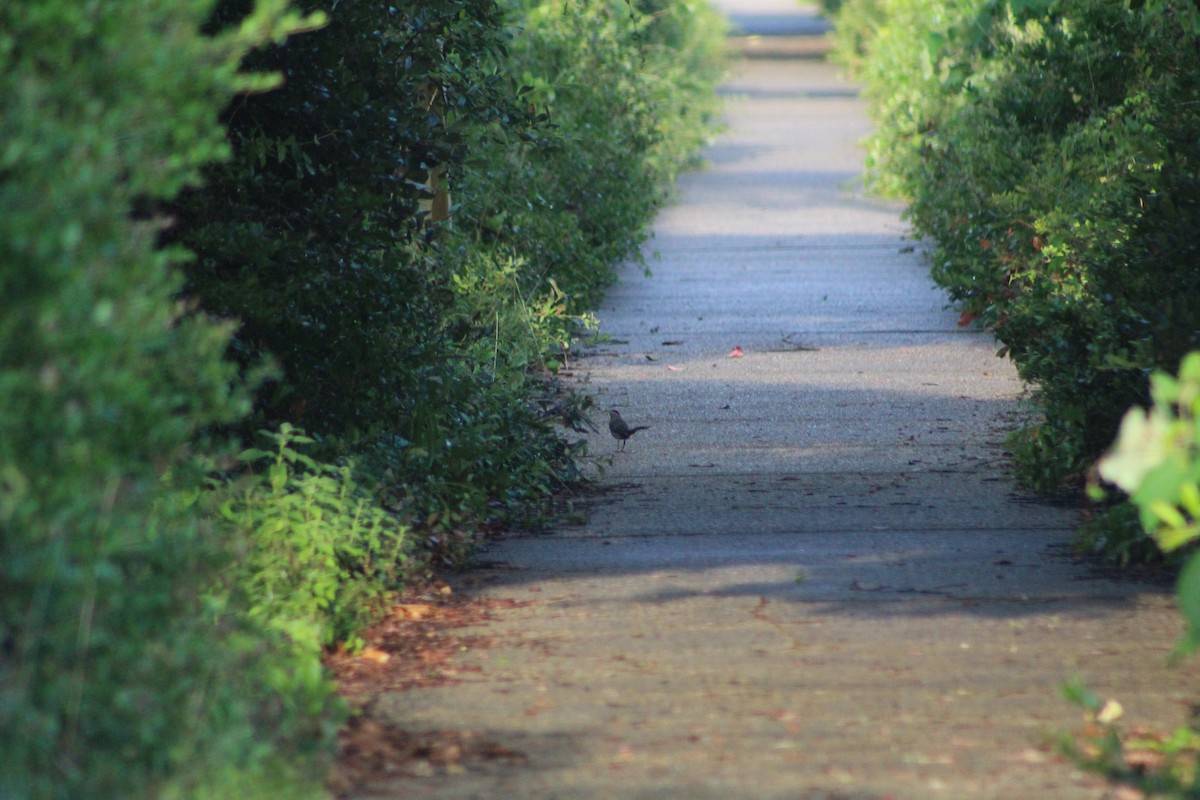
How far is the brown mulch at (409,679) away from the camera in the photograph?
413cm

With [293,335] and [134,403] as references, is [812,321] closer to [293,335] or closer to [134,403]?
[293,335]

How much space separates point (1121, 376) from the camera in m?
6.41

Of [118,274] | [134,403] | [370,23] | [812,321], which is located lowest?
[812,321]

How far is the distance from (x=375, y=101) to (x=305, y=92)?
31cm

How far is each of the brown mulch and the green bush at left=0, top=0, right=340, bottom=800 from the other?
579mm

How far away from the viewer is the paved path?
13.5 ft

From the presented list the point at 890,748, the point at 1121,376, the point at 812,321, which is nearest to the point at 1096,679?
the point at 890,748

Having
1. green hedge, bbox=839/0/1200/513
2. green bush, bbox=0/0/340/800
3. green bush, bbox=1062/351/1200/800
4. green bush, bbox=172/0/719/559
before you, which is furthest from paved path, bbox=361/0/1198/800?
green bush, bbox=0/0/340/800

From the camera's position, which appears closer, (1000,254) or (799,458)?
(799,458)

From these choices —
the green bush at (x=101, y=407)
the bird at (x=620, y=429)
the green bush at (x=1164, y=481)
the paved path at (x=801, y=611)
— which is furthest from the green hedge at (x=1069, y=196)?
the green bush at (x=101, y=407)

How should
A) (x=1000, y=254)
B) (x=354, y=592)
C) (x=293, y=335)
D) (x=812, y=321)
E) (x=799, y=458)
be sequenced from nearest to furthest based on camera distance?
(x=354, y=592) < (x=293, y=335) < (x=799, y=458) < (x=1000, y=254) < (x=812, y=321)

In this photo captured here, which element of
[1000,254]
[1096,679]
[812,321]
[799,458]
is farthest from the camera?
[812,321]

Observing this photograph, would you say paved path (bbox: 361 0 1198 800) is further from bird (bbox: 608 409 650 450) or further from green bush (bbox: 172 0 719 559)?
green bush (bbox: 172 0 719 559)

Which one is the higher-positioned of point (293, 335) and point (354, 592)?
point (293, 335)
